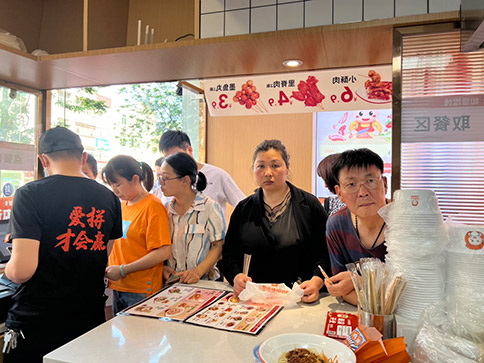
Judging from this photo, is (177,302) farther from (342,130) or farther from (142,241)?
(342,130)

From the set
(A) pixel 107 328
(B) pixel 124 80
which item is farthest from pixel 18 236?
(B) pixel 124 80

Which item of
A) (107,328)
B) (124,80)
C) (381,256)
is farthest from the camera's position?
(124,80)

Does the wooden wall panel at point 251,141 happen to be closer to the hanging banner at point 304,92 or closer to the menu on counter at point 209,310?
the hanging banner at point 304,92

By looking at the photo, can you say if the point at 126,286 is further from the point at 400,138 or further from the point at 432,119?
the point at 432,119

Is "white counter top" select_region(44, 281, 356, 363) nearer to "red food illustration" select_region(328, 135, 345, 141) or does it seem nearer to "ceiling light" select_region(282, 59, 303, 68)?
"ceiling light" select_region(282, 59, 303, 68)

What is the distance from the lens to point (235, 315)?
1.38 meters

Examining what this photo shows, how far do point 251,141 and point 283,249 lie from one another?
2.75 m

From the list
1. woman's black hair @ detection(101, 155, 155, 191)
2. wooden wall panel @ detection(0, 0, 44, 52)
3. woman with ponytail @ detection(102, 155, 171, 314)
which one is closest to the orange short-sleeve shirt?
woman with ponytail @ detection(102, 155, 171, 314)

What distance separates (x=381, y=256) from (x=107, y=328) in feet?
3.37

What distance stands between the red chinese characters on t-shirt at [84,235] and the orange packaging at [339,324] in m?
1.05

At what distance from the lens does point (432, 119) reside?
150 centimetres

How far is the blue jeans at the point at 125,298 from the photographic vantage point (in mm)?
1890

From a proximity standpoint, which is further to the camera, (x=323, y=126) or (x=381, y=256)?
(x=323, y=126)

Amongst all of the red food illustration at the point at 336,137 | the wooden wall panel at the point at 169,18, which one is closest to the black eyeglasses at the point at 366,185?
the wooden wall panel at the point at 169,18
